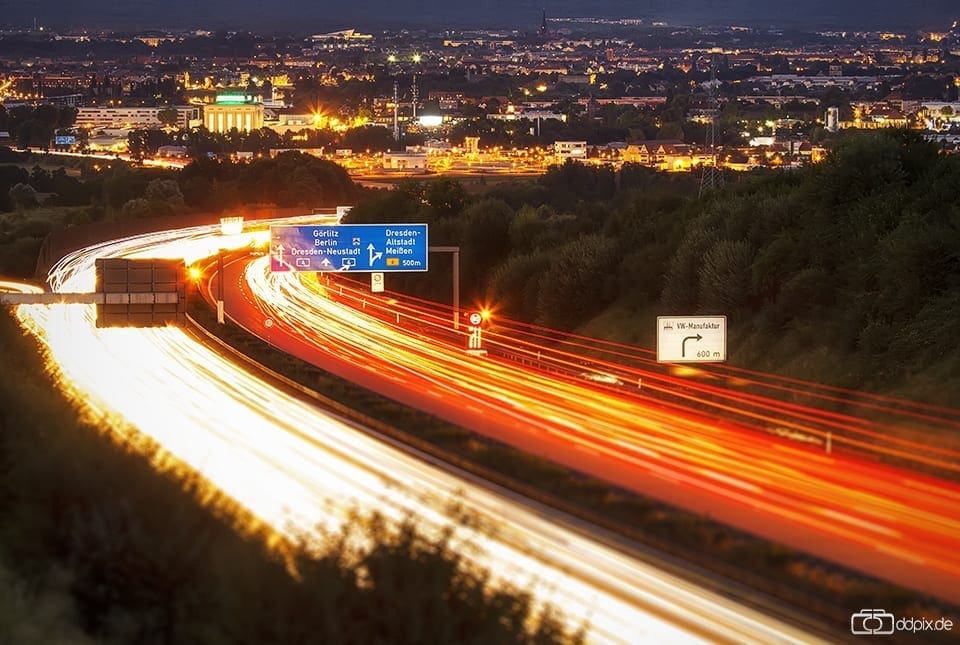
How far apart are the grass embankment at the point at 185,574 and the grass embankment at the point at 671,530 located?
3.17 meters

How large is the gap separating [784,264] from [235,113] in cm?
16372

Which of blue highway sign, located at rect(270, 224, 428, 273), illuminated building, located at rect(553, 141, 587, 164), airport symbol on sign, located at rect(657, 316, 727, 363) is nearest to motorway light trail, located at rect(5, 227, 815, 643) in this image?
blue highway sign, located at rect(270, 224, 428, 273)

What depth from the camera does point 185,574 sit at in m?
11.5

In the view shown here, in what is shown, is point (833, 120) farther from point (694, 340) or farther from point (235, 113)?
point (694, 340)

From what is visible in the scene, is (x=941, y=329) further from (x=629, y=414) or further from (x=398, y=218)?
(x=398, y=218)

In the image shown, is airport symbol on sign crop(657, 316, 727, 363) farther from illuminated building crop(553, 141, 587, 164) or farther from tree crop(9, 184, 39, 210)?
illuminated building crop(553, 141, 587, 164)

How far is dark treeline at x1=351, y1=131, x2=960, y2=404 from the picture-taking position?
28.4 m

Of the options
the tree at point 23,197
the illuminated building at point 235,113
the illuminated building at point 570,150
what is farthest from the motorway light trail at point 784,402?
the illuminated building at point 235,113

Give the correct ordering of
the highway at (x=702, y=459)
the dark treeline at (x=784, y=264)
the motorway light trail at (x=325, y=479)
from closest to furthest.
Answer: the motorway light trail at (x=325, y=479)
the highway at (x=702, y=459)
the dark treeline at (x=784, y=264)

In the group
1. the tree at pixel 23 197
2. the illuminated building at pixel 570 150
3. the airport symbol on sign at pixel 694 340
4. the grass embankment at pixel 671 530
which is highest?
the illuminated building at pixel 570 150

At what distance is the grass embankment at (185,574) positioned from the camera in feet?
33.2

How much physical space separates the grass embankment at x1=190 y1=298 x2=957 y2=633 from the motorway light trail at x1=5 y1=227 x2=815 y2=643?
43 centimetres

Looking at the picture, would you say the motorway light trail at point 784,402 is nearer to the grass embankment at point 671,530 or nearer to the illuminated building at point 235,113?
the grass embankment at point 671,530

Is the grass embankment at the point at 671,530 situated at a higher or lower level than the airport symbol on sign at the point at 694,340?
lower
